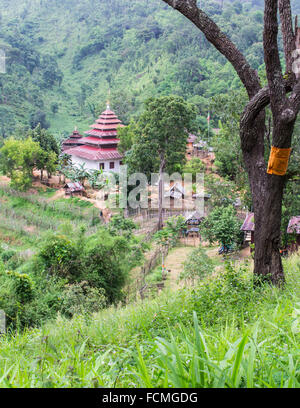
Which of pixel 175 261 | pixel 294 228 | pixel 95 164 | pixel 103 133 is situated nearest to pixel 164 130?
pixel 175 261

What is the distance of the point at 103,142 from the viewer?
23641 millimetres

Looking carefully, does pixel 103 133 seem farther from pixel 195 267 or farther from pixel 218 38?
pixel 218 38

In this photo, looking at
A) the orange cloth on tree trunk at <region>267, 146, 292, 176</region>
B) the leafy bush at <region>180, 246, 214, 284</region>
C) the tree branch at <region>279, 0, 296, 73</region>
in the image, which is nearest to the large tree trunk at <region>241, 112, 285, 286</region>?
the orange cloth on tree trunk at <region>267, 146, 292, 176</region>

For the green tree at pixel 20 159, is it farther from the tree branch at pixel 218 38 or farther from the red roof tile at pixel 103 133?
the tree branch at pixel 218 38

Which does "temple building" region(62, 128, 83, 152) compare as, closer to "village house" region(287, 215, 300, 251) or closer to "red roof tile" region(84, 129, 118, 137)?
"red roof tile" region(84, 129, 118, 137)

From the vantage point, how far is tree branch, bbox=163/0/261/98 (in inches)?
146

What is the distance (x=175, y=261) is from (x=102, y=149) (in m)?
12.0

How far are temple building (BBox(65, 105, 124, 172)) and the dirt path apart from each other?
9.60 meters

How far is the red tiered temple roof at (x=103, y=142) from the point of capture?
2313 centimetres

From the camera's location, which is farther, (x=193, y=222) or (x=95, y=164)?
(x=95, y=164)

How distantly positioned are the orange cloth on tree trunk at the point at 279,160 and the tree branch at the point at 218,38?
0.63m

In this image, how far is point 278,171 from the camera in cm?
375

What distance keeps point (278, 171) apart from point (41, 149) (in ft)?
61.7

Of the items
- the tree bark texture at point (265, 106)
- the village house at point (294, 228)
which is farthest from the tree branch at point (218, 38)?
the village house at point (294, 228)
